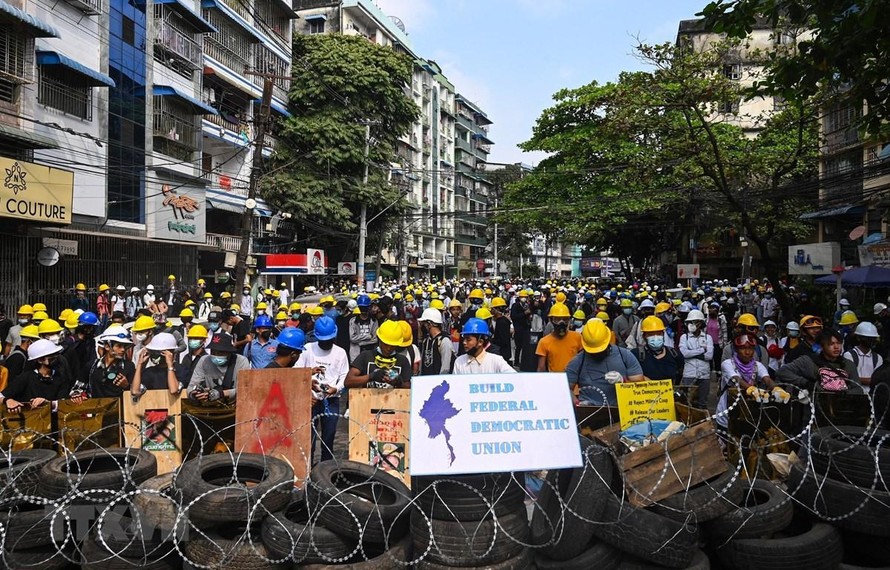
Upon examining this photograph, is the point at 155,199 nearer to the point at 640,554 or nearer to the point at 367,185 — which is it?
the point at 367,185

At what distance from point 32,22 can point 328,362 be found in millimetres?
16161

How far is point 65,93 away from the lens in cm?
2003

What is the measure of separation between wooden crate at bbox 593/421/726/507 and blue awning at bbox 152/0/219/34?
1053 inches

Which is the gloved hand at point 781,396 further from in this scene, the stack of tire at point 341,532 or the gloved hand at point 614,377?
the stack of tire at point 341,532

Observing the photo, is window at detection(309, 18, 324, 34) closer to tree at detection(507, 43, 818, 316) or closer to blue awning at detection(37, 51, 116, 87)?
tree at detection(507, 43, 818, 316)

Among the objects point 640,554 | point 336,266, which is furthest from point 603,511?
point 336,266

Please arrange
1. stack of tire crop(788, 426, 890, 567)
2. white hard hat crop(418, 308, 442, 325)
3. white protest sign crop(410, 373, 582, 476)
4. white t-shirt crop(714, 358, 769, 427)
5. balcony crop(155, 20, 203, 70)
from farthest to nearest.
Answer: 1. balcony crop(155, 20, 203, 70)
2. white hard hat crop(418, 308, 442, 325)
3. white t-shirt crop(714, 358, 769, 427)
4. stack of tire crop(788, 426, 890, 567)
5. white protest sign crop(410, 373, 582, 476)

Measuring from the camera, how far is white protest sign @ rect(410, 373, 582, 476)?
12.6 feet

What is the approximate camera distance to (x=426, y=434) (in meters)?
3.88

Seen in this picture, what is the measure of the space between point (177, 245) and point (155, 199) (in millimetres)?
2150

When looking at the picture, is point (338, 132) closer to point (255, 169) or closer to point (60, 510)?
point (255, 169)

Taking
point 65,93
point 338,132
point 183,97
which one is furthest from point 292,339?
point 338,132

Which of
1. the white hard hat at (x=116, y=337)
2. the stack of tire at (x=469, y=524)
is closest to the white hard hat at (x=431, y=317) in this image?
the white hard hat at (x=116, y=337)

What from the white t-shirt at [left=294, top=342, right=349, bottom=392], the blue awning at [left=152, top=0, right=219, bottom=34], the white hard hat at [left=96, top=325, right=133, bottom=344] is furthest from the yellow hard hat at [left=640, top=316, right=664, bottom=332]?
the blue awning at [left=152, top=0, right=219, bottom=34]
